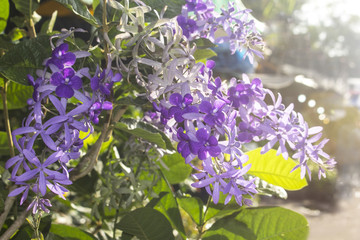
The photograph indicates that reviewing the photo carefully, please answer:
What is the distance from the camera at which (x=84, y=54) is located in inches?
20.7

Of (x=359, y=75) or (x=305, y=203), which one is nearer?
(x=305, y=203)

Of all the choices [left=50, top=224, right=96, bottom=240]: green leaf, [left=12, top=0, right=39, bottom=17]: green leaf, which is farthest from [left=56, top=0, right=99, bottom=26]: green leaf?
[left=50, top=224, right=96, bottom=240]: green leaf

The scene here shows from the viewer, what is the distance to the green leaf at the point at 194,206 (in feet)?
2.46

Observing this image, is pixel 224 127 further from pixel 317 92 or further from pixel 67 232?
pixel 317 92

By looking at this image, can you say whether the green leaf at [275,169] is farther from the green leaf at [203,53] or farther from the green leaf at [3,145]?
the green leaf at [3,145]

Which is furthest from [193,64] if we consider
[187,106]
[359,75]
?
[359,75]

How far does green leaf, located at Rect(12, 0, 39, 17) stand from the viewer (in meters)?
0.82

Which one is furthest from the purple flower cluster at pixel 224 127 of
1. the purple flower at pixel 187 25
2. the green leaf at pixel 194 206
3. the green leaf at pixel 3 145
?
the green leaf at pixel 3 145

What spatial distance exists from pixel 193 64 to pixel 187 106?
7cm

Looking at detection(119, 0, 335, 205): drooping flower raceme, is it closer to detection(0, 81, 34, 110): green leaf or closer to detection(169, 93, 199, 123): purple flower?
detection(169, 93, 199, 123): purple flower

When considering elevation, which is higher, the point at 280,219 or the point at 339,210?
the point at 280,219

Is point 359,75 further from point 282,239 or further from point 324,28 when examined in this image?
point 282,239

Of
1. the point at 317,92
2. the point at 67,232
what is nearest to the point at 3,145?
the point at 67,232

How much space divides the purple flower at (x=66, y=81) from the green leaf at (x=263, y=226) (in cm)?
37
